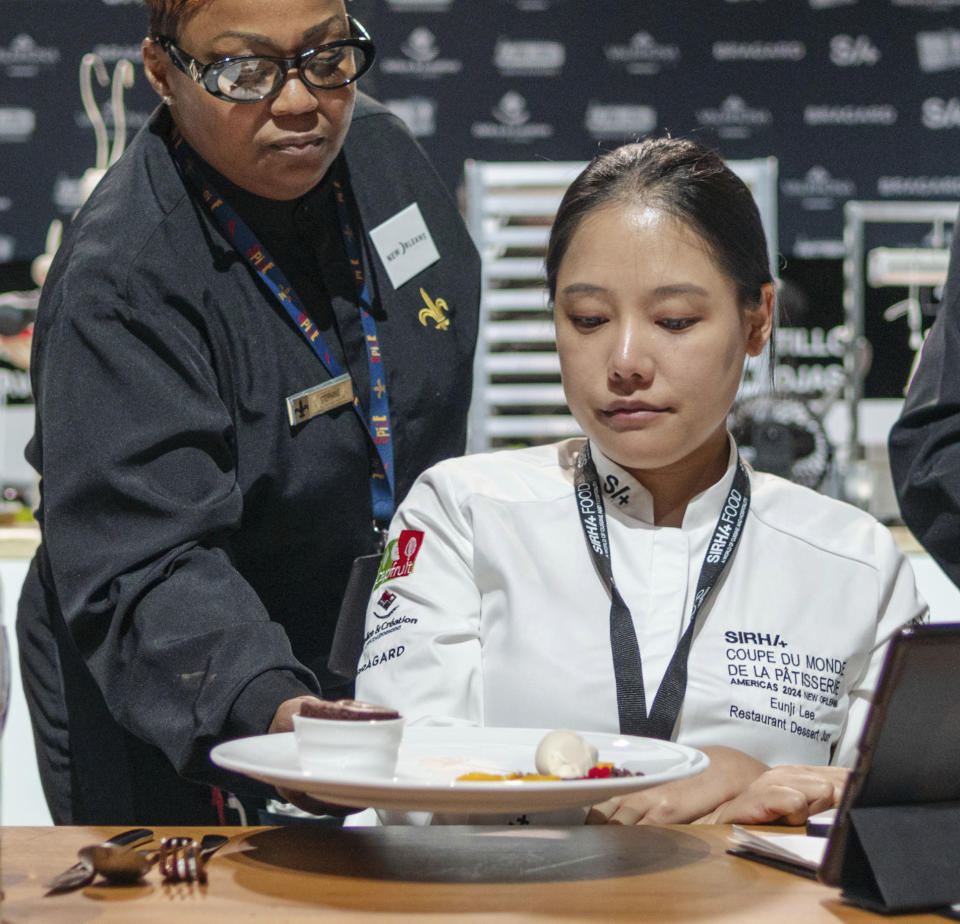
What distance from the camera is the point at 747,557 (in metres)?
1.37

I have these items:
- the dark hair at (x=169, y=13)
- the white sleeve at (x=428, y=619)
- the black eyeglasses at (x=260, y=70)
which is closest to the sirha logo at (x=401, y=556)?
the white sleeve at (x=428, y=619)

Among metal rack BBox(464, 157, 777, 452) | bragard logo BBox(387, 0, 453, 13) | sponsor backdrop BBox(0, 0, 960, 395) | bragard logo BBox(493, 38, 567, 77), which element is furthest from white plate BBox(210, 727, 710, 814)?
bragard logo BBox(387, 0, 453, 13)

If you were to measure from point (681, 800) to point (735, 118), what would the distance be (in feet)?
18.9

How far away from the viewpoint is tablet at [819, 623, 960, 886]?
2.54 ft

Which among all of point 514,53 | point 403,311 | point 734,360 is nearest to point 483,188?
point 514,53

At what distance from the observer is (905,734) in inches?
31.6

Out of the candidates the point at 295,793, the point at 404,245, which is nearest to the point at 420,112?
the point at 404,245

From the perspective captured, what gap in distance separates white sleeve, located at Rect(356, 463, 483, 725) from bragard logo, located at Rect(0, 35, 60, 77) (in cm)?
579

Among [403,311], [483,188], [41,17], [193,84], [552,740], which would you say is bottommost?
[552,740]

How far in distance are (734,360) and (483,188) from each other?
3170 millimetres

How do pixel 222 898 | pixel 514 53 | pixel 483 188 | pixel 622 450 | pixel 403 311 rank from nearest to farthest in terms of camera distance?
pixel 222 898, pixel 622 450, pixel 403 311, pixel 483 188, pixel 514 53

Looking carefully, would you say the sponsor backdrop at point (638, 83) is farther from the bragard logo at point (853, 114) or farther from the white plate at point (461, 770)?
the white plate at point (461, 770)

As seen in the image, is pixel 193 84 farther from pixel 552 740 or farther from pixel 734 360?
pixel 552 740

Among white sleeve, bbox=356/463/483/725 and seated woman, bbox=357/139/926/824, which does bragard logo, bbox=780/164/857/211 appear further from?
white sleeve, bbox=356/463/483/725
